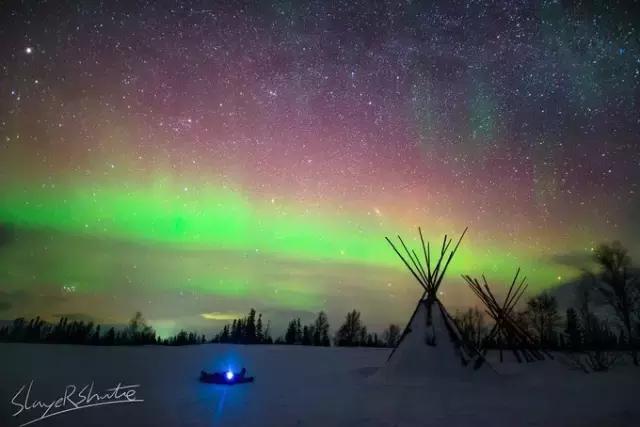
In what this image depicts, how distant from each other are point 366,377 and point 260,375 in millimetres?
3289

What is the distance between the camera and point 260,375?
1116 centimetres
